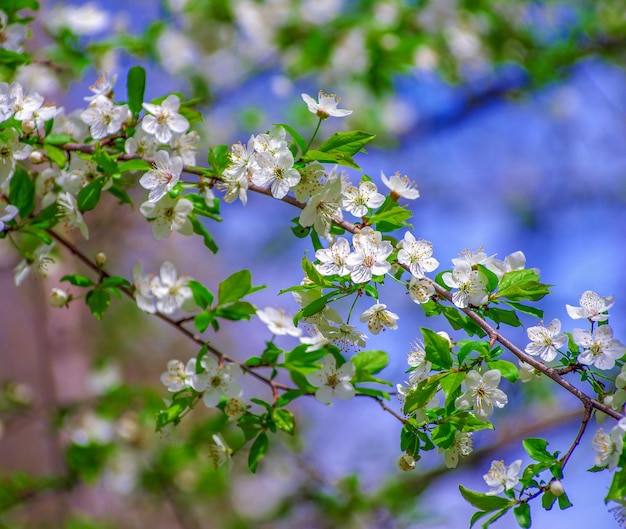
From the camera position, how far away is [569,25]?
10.9ft

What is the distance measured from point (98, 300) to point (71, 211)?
186 millimetres

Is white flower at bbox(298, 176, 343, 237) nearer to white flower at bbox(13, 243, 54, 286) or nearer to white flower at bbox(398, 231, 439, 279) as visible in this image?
white flower at bbox(398, 231, 439, 279)

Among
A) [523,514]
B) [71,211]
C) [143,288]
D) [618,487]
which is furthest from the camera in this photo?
[143,288]

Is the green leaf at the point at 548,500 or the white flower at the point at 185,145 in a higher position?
the white flower at the point at 185,145

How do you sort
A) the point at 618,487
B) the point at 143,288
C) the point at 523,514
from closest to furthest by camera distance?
the point at 618,487, the point at 523,514, the point at 143,288

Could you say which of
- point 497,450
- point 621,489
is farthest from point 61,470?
point 621,489

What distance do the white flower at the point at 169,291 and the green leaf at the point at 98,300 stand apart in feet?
0.30

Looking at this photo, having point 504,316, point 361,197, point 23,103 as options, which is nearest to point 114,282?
point 23,103

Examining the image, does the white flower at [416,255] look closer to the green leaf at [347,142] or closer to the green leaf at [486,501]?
the green leaf at [347,142]

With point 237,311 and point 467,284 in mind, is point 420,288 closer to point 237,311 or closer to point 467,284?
point 467,284

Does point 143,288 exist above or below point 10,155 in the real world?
below

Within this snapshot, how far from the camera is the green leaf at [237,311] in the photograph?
119 cm

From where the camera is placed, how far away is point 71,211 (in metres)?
1.24

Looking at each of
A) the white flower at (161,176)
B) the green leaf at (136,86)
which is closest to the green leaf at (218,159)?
the white flower at (161,176)
